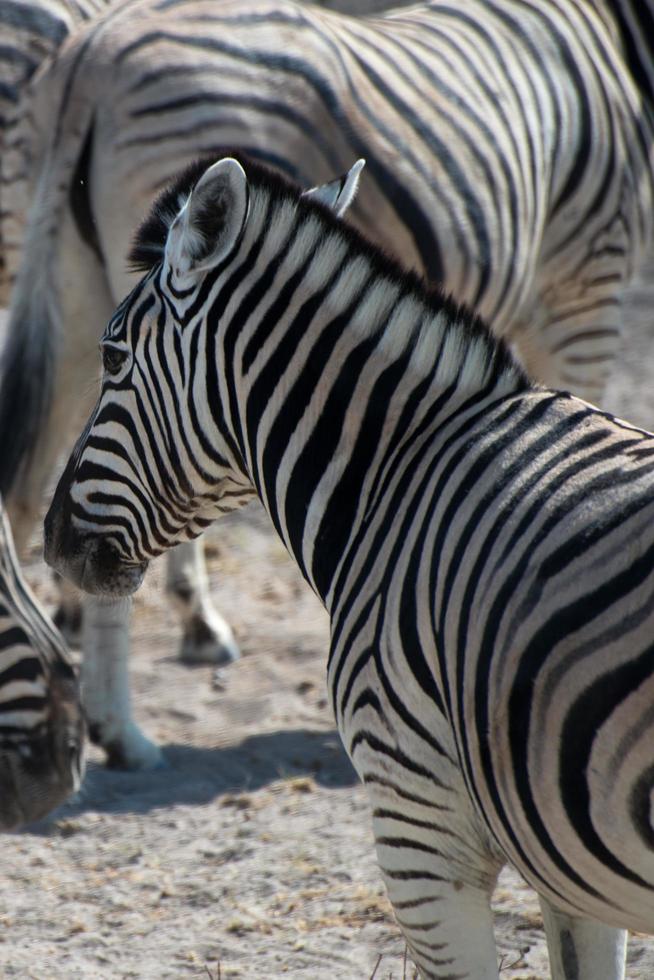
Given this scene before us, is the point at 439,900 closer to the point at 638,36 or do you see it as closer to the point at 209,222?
the point at 209,222

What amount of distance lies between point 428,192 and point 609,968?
10.2 ft

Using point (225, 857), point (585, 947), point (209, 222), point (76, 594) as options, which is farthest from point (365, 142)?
point (585, 947)

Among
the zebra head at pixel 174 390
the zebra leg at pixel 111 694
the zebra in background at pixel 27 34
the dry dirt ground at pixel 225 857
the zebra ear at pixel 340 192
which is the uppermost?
the zebra in background at pixel 27 34

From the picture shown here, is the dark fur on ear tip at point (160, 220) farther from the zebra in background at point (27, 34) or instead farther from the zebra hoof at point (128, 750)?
the zebra in background at point (27, 34)

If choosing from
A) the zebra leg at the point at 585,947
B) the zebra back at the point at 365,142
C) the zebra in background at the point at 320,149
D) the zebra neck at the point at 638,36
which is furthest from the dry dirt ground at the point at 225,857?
the zebra neck at the point at 638,36

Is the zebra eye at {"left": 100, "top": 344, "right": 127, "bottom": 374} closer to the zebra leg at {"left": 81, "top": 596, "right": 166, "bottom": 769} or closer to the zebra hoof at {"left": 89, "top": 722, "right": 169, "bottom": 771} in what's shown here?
the zebra leg at {"left": 81, "top": 596, "right": 166, "bottom": 769}

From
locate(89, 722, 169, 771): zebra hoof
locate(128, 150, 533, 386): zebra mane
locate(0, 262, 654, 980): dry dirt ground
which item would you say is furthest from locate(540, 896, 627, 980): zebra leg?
locate(89, 722, 169, 771): zebra hoof

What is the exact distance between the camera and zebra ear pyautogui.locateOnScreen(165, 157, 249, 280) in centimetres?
278

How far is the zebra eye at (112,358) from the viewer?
3125mm

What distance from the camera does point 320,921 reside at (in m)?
4.02

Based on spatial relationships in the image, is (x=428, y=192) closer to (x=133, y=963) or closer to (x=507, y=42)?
(x=507, y=42)

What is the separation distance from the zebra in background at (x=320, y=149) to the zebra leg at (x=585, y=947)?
2.52 metres

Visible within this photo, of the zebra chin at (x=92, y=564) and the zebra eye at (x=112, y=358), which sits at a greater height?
the zebra eye at (x=112, y=358)

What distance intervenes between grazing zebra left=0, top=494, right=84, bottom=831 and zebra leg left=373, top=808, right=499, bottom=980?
4.36ft
